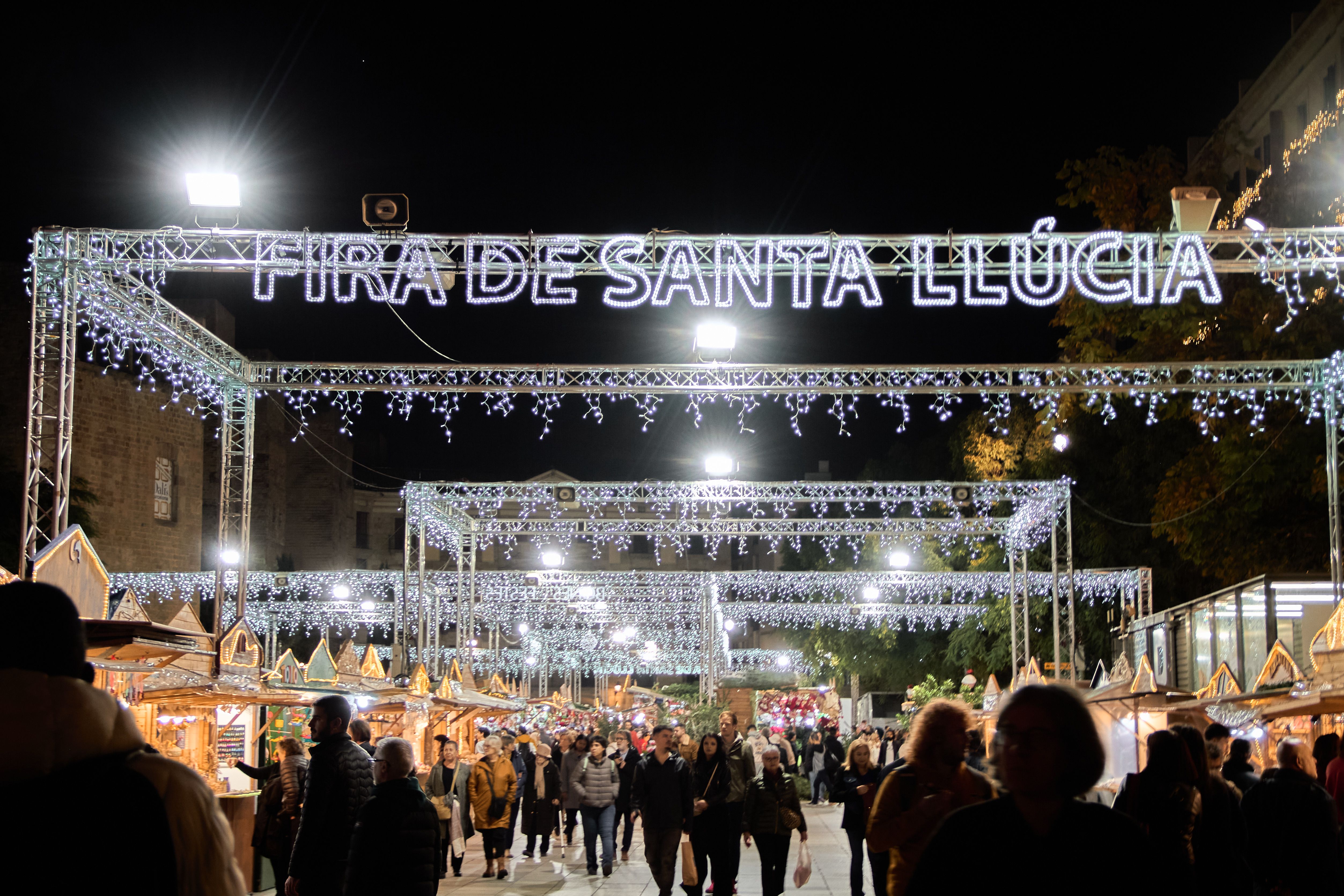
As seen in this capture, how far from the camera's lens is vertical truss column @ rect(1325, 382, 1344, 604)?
17219 mm

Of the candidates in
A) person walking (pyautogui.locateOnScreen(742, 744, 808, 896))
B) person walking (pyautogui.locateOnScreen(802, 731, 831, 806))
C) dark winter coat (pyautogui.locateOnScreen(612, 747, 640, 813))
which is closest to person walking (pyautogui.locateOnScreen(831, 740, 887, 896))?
person walking (pyautogui.locateOnScreen(742, 744, 808, 896))

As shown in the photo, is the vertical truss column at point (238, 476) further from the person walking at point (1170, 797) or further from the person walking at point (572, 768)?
the person walking at point (1170, 797)

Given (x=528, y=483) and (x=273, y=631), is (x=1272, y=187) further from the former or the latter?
(x=273, y=631)

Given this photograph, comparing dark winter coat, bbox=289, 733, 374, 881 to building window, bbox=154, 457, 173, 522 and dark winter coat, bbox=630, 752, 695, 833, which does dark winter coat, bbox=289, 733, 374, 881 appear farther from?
building window, bbox=154, 457, 173, 522

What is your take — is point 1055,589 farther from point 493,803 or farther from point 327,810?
point 327,810

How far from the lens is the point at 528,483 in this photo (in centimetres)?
2419

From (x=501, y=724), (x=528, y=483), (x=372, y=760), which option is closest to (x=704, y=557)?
(x=501, y=724)

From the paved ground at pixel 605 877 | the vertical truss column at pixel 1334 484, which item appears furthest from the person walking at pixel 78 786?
the vertical truss column at pixel 1334 484

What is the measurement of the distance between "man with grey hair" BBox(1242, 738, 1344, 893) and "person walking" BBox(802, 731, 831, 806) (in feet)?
64.4

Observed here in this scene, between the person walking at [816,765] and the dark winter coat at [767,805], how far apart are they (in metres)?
16.3

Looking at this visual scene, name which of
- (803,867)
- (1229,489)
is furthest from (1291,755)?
(1229,489)

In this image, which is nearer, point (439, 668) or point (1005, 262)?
point (1005, 262)

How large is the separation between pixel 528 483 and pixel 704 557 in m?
64.6

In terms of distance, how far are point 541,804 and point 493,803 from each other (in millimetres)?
2917
